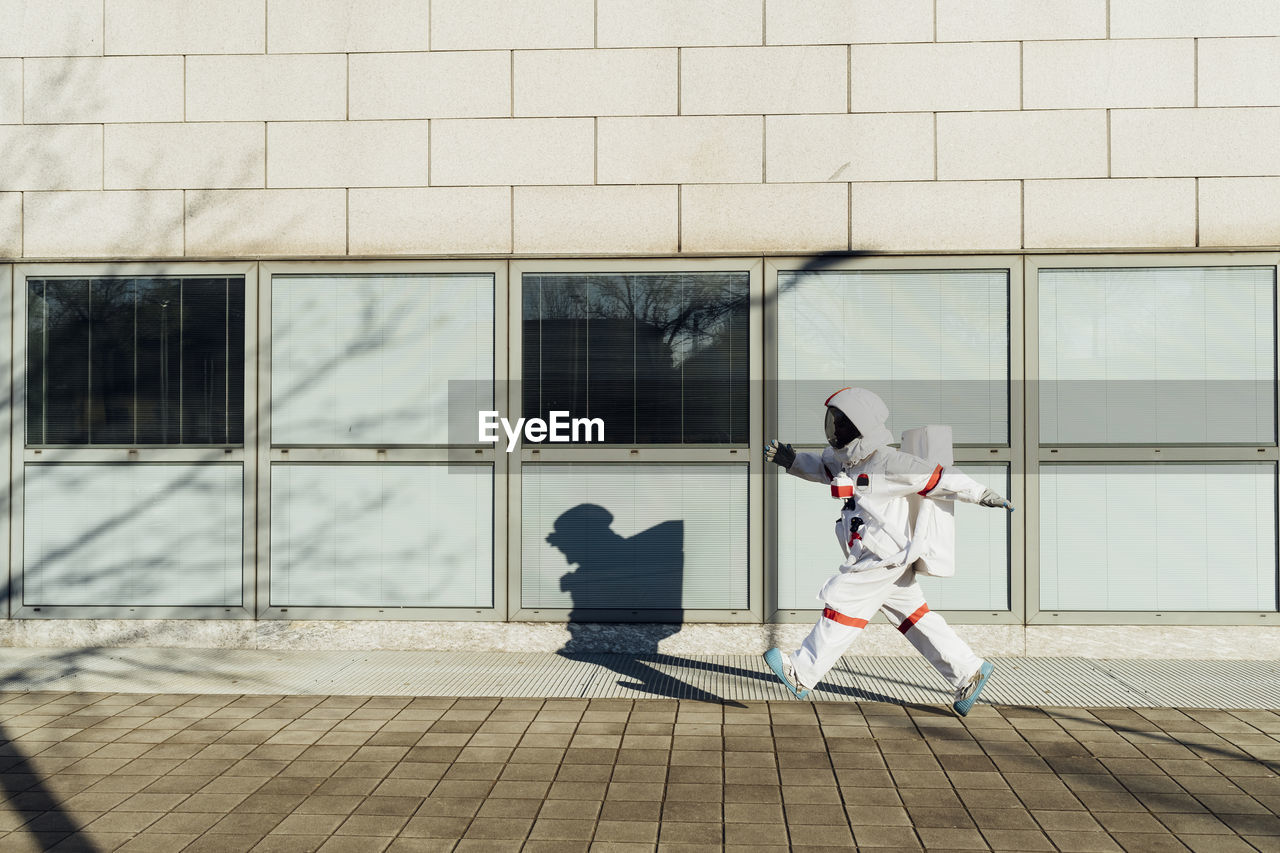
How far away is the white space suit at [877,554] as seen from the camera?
5.22 m

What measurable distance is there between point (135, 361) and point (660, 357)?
4.07m

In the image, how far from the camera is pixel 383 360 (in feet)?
22.9

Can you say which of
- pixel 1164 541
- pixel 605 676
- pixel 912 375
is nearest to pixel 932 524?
pixel 912 375

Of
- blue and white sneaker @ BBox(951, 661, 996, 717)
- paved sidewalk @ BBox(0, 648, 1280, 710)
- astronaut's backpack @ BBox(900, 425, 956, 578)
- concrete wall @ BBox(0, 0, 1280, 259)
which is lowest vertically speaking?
paved sidewalk @ BBox(0, 648, 1280, 710)

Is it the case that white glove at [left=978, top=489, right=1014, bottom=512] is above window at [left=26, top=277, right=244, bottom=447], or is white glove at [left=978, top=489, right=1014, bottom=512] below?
below

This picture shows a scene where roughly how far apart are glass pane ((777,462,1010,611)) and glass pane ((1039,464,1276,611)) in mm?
373

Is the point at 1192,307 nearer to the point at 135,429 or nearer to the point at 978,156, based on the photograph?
the point at 978,156

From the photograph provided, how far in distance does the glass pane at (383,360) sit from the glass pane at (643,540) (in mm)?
1022

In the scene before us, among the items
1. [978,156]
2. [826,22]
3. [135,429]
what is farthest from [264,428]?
[978,156]

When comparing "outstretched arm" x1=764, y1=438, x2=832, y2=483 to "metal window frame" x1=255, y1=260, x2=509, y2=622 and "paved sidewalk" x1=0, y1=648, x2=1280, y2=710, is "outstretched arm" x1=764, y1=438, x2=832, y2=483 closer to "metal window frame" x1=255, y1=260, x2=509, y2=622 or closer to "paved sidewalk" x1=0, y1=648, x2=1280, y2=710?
"paved sidewalk" x1=0, y1=648, x2=1280, y2=710

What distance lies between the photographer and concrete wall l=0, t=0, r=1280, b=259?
664cm

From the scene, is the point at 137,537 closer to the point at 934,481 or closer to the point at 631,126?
the point at 631,126

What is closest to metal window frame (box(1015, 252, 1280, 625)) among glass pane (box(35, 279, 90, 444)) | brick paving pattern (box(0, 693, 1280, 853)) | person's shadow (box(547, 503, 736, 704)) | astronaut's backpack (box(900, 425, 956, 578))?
brick paving pattern (box(0, 693, 1280, 853))

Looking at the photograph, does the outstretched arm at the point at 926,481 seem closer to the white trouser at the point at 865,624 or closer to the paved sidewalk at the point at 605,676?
the white trouser at the point at 865,624
